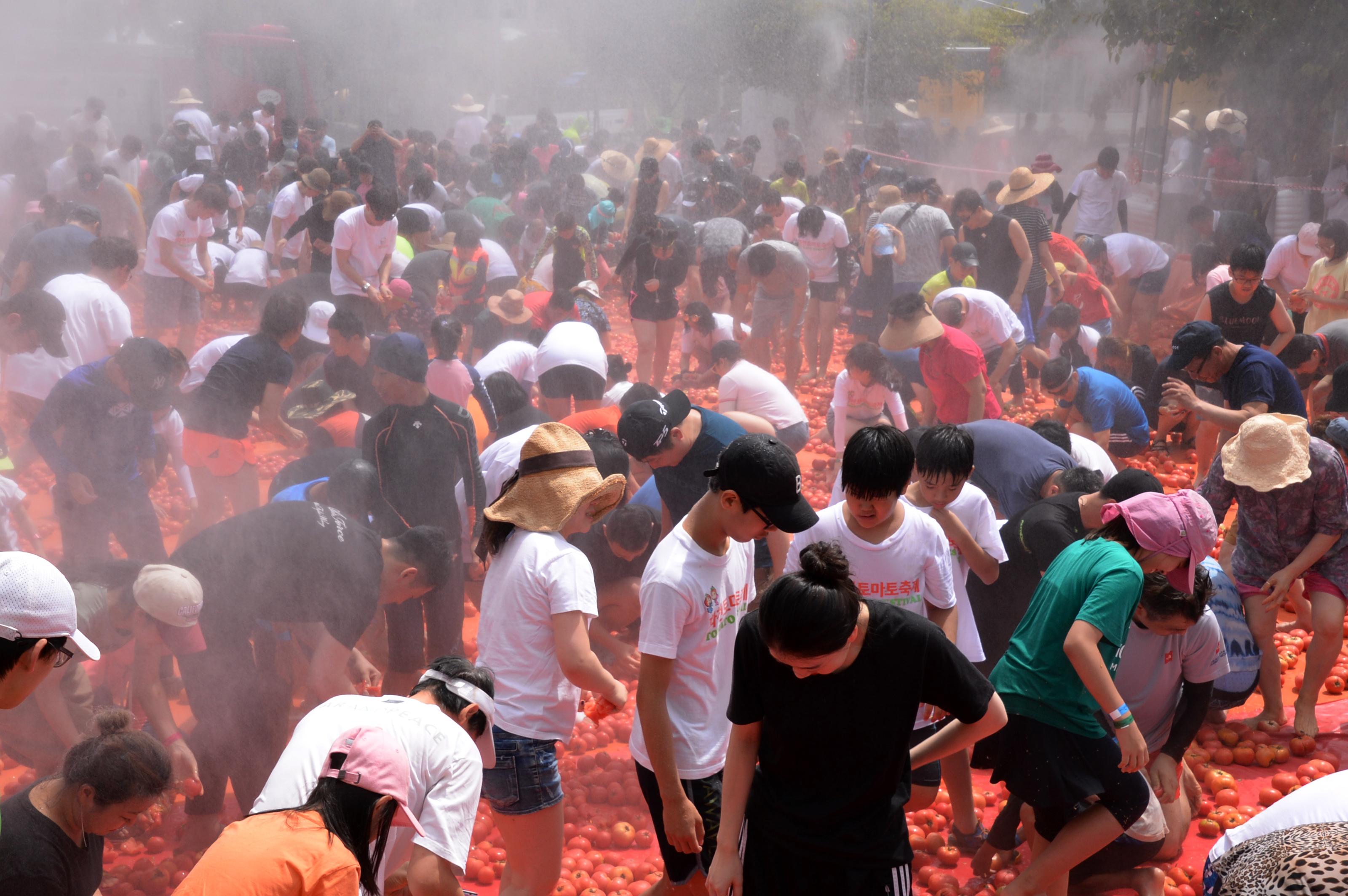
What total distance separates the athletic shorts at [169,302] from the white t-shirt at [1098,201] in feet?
30.3

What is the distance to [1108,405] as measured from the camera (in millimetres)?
6496

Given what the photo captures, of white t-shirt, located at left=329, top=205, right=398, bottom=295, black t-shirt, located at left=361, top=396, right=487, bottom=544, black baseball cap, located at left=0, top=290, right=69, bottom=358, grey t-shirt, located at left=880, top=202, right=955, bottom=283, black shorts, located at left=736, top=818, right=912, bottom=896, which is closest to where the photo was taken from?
black shorts, located at left=736, top=818, right=912, bottom=896

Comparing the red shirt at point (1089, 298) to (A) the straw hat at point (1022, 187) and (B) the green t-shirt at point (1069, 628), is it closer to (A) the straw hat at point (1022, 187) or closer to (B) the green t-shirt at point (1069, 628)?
(A) the straw hat at point (1022, 187)

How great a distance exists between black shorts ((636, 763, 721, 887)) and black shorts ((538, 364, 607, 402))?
149 inches

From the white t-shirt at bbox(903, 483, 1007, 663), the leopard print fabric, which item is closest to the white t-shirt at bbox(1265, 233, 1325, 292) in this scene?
the white t-shirt at bbox(903, 483, 1007, 663)

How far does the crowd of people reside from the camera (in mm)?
2385

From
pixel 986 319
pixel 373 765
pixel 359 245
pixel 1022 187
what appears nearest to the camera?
pixel 373 765

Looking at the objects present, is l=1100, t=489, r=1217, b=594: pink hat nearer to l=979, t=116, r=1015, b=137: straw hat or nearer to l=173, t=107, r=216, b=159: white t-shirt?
l=173, t=107, r=216, b=159: white t-shirt

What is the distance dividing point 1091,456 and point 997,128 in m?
20.1

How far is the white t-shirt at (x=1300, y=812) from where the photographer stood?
1.94m

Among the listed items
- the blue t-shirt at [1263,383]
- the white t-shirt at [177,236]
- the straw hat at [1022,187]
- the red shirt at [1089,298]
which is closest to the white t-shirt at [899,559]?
the blue t-shirt at [1263,383]

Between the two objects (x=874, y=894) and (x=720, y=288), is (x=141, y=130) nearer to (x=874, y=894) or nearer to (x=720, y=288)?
(x=720, y=288)

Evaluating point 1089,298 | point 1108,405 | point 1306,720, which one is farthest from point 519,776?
point 1089,298

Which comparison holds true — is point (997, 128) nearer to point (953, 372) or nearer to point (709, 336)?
point (709, 336)
